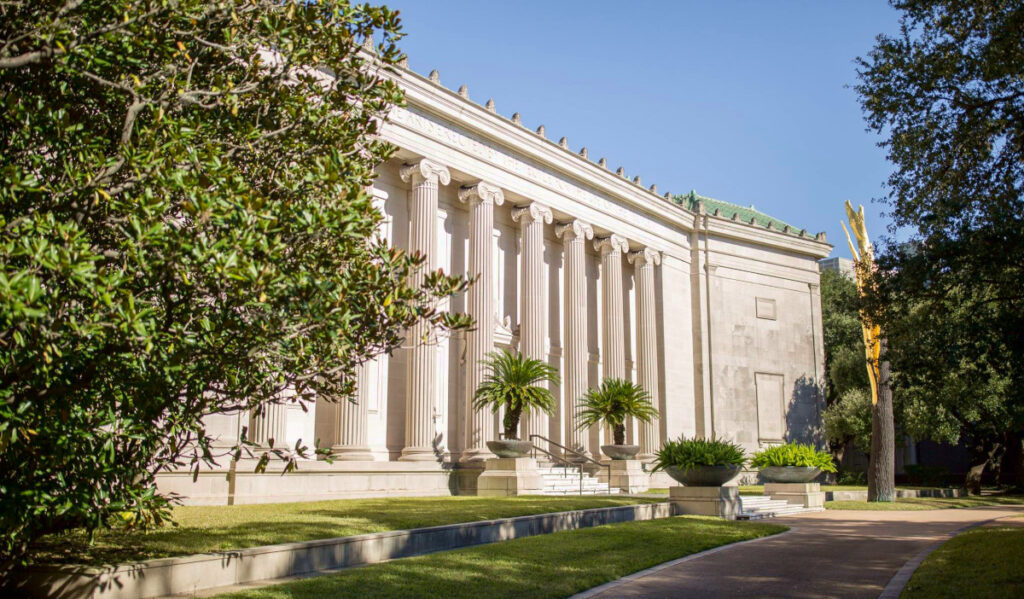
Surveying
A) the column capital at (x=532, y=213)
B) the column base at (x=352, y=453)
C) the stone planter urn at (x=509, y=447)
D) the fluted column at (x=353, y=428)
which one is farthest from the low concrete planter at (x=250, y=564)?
the column capital at (x=532, y=213)

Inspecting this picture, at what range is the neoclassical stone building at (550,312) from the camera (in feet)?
88.7

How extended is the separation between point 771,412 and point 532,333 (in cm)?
1960

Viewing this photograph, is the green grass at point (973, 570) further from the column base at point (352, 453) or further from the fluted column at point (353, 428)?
the fluted column at point (353, 428)

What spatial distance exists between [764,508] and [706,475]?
4.20 m

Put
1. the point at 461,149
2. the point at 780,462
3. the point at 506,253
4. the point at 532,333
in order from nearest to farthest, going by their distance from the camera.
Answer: the point at 780,462 < the point at 461,149 < the point at 532,333 < the point at 506,253

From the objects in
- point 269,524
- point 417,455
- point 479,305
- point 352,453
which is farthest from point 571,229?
point 269,524

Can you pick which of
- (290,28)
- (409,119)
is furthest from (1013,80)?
(409,119)

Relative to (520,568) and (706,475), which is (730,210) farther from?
(520,568)

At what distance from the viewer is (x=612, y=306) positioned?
3841cm

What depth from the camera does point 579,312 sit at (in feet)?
118

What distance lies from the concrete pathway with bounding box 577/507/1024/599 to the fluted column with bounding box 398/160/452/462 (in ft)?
41.5

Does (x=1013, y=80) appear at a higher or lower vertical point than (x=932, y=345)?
higher

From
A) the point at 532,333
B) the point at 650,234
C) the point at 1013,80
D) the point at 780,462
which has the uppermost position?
the point at 650,234

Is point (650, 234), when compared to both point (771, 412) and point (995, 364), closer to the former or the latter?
point (771, 412)
